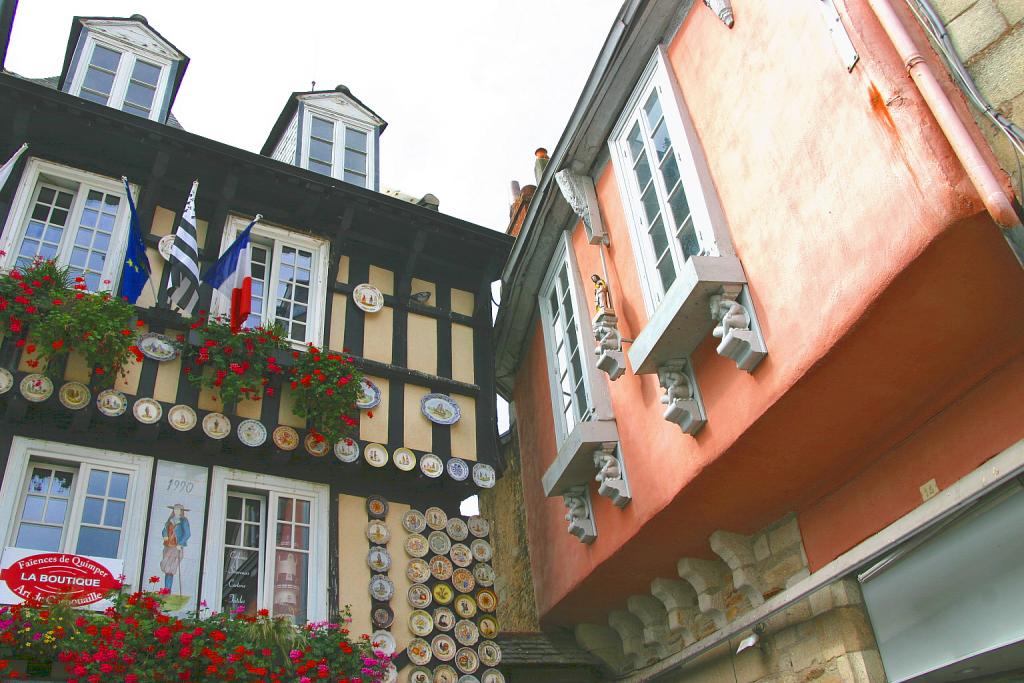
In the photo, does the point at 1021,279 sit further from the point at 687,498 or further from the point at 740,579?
the point at 740,579

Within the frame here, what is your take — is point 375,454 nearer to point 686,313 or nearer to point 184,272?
point 184,272

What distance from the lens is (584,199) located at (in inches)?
340

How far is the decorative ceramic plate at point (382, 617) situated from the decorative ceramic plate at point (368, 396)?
1.92 m

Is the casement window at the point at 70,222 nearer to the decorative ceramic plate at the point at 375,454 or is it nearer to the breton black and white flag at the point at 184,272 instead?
the breton black and white flag at the point at 184,272

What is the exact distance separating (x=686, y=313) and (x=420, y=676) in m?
3.82

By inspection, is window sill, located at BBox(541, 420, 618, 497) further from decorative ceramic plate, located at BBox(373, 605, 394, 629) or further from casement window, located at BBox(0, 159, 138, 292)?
casement window, located at BBox(0, 159, 138, 292)

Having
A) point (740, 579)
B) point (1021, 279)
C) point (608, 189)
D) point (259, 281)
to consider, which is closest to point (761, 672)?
point (740, 579)

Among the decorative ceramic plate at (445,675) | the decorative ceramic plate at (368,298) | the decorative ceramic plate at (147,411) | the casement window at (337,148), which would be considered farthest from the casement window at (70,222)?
the decorative ceramic plate at (445,675)

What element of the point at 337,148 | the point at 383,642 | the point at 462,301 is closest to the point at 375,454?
the point at 383,642

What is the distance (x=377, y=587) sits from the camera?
25.2 ft

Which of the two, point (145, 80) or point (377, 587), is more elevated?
point (145, 80)

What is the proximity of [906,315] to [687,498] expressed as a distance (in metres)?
2.49

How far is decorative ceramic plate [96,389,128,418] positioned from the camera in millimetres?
7113

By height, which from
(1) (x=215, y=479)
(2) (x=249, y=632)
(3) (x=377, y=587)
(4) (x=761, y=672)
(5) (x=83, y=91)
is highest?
(5) (x=83, y=91)
